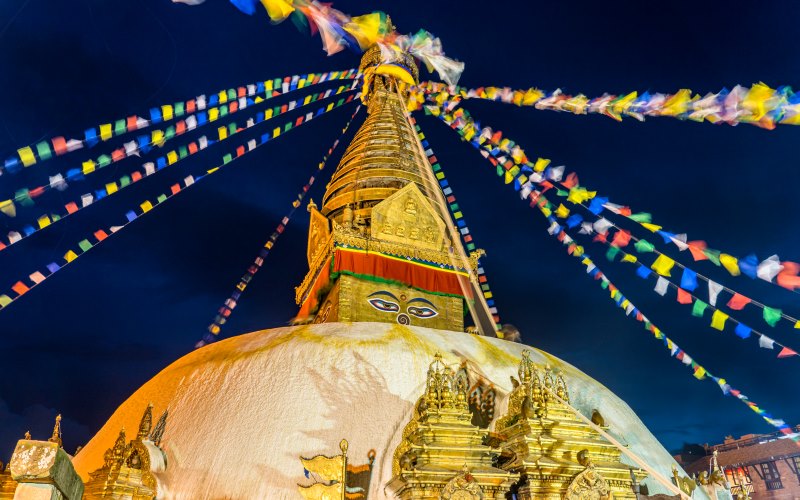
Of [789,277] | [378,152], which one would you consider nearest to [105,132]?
[378,152]

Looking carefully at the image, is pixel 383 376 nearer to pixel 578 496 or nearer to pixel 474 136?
pixel 578 496

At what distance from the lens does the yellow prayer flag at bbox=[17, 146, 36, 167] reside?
20.6 feet

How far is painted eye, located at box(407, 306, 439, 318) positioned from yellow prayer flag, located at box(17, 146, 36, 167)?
681cm

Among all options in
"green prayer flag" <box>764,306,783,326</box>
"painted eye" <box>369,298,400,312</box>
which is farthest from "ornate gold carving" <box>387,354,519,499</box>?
"painted eye" <box>369,298,400,312</box>

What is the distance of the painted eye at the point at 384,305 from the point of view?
35.0 ft

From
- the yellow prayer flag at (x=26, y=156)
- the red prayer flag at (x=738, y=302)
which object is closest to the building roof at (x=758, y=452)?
the red prayer flag at (x=738, y=302)

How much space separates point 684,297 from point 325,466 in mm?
5154

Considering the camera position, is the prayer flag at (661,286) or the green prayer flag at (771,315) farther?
the prayer flag at (661,286)

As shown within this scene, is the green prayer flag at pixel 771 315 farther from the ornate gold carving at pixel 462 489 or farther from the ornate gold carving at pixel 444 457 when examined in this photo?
the ornate gold carving at pixel 462 489

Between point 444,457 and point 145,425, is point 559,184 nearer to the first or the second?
point 444,457

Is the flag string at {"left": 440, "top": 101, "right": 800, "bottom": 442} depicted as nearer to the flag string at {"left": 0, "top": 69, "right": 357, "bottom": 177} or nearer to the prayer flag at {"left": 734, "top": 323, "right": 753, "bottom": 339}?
the prayer flag at {"left": 734, "top": 323, "right": 753, "bottom": 339}

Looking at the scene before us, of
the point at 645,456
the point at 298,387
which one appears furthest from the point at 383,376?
the point at 645,456

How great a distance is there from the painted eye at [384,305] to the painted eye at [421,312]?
0.28 metres

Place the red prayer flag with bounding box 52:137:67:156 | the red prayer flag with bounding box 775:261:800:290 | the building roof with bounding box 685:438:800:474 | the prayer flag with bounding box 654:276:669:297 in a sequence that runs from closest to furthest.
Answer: the red prayer flag with bounding box 775:261:800:290
the red prayer flag with bounding box 52:137:67:156
the prayer flag with bounding box 654:276:669:297
the building roof with bounding box 685:438:800:474
